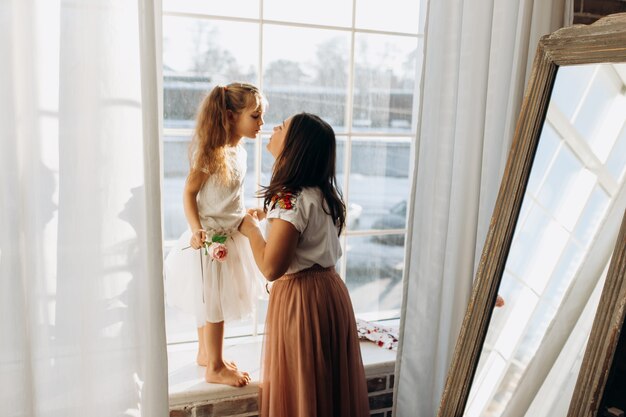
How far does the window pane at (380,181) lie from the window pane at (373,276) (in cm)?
7

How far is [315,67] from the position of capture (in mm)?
2463

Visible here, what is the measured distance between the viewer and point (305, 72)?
8.05 ft

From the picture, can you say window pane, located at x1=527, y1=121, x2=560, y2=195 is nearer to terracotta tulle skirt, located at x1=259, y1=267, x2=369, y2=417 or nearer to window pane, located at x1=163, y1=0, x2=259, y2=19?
terracotta tulle skirt, located at x1=259, y1=267, x2=369, y2=417

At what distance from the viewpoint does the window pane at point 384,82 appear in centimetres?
252

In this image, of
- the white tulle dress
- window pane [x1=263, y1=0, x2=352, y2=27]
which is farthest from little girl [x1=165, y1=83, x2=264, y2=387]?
window pane [x1=263, y1=0, x2=352, y2=27]

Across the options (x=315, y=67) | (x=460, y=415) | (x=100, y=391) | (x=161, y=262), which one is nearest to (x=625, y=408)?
(x=460, y=415)

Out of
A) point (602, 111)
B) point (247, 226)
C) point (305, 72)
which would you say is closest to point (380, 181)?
point (305, 72)

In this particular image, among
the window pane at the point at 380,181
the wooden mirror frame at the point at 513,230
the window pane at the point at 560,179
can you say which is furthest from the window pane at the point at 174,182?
the window pane at the point at 560,179

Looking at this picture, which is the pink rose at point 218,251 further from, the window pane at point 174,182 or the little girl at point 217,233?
the window pane at point 174,182

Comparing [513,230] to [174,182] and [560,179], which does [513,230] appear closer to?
[560,179]

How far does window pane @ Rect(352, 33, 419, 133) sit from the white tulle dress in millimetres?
688

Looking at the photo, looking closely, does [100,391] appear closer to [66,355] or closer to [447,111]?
[66,355]

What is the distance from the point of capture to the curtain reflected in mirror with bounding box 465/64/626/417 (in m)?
1.53

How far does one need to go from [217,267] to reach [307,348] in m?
0.41
